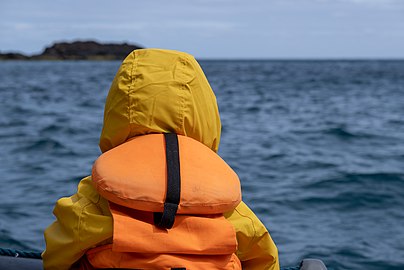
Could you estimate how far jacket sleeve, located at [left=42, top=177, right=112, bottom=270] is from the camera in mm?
2107

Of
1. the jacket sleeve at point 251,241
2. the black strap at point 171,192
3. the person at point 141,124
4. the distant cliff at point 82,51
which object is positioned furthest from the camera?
the distant cliff at point 82,51

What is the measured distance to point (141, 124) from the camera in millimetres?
2199

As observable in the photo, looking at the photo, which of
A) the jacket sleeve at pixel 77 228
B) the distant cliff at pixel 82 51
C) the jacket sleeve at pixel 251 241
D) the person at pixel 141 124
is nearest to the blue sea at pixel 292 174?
the jacket sleeve at pixel 251 241

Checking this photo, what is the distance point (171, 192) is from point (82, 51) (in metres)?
141

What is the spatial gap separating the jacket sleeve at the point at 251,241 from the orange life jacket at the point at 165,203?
0.10 metres

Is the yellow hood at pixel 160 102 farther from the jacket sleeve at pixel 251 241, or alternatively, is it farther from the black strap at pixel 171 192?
the jacket sleeve at pixel 251 241

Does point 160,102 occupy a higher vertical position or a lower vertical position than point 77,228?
higher

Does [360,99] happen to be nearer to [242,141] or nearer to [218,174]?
[242,141]

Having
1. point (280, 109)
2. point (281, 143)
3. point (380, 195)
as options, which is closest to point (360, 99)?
point (280, 109)

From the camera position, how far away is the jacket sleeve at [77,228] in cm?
211

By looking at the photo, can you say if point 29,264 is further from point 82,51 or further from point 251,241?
point 82,51

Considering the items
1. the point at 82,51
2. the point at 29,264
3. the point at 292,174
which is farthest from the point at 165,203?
the point at 82,51

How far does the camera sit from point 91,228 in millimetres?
2111

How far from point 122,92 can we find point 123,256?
0.51m
